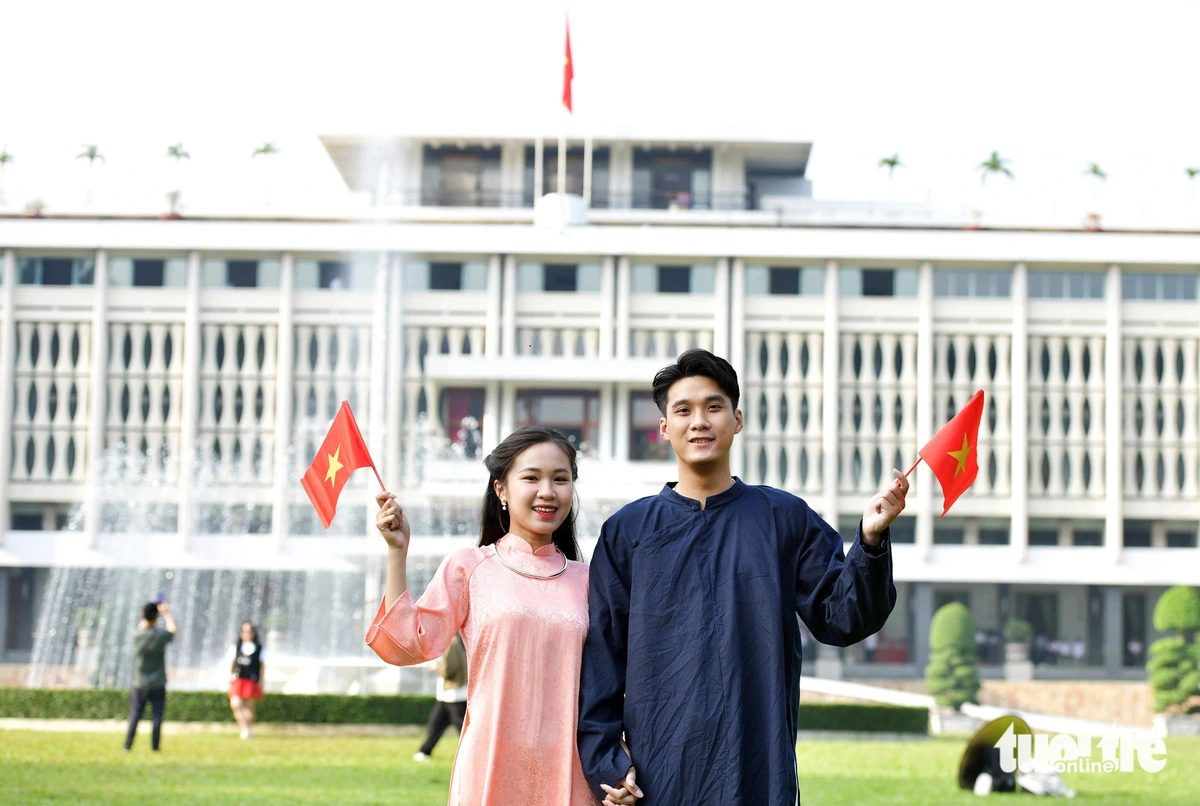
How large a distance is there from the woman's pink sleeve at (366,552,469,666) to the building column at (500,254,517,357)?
30545mm

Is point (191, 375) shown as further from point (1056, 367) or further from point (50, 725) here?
point (1056, 367)

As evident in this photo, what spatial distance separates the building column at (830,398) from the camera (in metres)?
33.7

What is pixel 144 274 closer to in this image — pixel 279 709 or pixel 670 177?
pixel 670 177

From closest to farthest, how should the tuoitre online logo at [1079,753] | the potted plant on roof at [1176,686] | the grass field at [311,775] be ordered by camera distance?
the grass field at [311,775], the tuoitre online logo at [1079,753], the potted plant on roof at [1176,686]

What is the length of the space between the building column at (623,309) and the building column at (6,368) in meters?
14.8

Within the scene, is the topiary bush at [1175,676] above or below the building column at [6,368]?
below

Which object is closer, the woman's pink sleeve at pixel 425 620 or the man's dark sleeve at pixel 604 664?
the man's dark sleeve at pixel 604 664

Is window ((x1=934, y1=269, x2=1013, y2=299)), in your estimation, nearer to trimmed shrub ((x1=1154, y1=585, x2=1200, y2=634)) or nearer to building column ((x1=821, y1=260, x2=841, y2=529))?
building column ((x1=821, y1=260, x2=841, y2=529))

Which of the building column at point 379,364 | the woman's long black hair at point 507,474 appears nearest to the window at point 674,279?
the building column at point 379,364

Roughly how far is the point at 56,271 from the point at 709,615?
34.6 meters

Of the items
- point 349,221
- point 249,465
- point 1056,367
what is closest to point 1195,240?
point 1056,367

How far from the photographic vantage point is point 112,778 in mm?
10242

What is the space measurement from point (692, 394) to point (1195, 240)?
33.9 metres

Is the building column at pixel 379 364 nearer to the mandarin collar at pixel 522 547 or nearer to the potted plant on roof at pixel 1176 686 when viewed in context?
the potted plant on roof at pixel 1176 686
